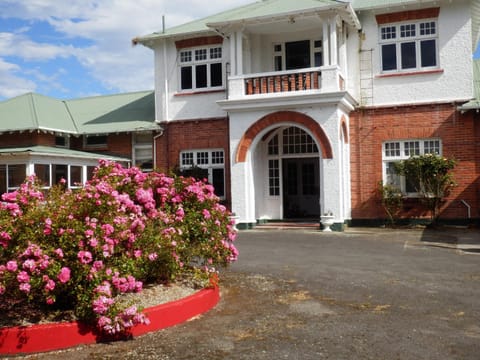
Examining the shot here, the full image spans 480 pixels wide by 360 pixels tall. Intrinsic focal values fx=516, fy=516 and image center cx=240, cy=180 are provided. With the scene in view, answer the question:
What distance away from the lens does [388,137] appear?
667 inches

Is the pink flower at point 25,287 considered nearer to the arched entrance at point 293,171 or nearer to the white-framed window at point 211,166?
the white-framed window at point 211,166

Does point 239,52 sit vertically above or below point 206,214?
above

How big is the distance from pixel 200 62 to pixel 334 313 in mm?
14455

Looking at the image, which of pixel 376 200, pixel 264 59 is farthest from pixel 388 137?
pixel 264 59

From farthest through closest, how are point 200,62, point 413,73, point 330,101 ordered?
point 200,62 → point 413,73 → point 330,101

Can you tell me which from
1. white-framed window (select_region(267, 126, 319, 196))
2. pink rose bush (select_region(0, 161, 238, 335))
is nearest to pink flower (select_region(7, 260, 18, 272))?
pink rose bush (select_region(0, 161, 238, 335))

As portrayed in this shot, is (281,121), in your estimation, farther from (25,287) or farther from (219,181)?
(25,287)

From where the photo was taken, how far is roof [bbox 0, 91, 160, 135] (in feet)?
64.7

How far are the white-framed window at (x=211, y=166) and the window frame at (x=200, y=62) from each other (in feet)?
7.66

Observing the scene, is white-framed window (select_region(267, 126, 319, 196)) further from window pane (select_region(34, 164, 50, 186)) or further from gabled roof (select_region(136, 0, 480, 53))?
window pane (select_region(34, 164, 50, 186))

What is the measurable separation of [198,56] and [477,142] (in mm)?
10125

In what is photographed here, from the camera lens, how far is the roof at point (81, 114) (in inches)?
776

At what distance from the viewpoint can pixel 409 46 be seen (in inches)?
667

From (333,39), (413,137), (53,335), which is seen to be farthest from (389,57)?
(53,335)
